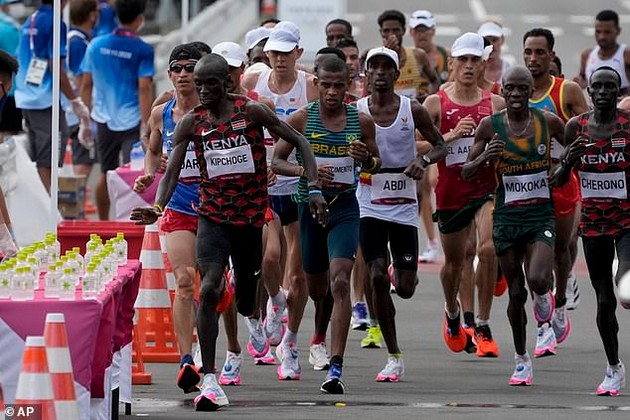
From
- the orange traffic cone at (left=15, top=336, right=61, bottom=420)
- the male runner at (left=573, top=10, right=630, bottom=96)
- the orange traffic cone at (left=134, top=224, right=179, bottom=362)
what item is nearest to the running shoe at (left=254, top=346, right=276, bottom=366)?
the orange traffic cone at (left=134, top=224, right=179, bottom=362)

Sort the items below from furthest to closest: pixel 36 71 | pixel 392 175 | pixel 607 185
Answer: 1. pixel 36 71
2. pixel 392 175
3. pixel 607 185

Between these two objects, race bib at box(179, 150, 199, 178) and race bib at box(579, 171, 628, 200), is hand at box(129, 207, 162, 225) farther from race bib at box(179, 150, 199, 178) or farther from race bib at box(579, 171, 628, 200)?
race bib at box(579, 171, 628, 200)

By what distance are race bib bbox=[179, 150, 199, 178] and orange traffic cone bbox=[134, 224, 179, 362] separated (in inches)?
36.3

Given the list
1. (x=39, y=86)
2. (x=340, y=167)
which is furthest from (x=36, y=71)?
(x=340, y=167)

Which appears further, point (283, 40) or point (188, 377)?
point (283, 40)

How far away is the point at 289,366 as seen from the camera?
43.4 ft

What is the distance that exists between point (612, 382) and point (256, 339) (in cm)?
263

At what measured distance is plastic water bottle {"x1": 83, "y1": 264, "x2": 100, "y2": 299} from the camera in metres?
9.46

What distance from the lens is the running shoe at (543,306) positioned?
13.8 metres

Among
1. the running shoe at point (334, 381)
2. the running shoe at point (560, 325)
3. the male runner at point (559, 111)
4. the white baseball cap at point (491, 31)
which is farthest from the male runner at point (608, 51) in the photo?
the running shoe at point (334, 381)

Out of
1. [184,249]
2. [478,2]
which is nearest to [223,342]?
[184,249]

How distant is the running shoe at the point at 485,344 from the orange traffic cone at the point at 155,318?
7.47ft

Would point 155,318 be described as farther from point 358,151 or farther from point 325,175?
point 358,151

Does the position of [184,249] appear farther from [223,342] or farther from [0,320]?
[0,320]
